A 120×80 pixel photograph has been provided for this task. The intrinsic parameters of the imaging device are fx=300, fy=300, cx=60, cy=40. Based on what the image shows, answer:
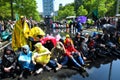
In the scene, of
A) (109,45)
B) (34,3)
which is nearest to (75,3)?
(34,3)

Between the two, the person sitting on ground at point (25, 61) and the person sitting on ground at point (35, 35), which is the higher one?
the person sitting on ground at point (35, 35)

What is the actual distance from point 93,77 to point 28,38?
3349mm

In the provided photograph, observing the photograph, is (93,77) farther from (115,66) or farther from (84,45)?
(84,45)

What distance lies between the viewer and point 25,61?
10289 millimetres

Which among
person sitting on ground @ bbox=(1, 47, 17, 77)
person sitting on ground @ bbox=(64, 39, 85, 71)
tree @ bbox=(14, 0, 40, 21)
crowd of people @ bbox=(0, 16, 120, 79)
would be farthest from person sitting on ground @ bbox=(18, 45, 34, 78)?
tree @ bbox=(14, 0, 40, 21)

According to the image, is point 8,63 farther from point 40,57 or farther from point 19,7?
point 19,7

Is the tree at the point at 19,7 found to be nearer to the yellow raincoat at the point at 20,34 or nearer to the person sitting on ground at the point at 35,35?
the yellow raincoat at the point at 20,34

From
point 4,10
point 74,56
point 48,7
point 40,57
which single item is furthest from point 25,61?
point 4,10

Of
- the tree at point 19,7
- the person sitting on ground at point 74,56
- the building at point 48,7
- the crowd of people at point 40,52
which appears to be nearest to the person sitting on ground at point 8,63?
the crowd of people at point 40,52

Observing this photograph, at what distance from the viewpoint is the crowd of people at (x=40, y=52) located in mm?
10367

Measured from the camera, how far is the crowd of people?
1037 centimetres

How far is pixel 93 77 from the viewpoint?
10148 millimetres

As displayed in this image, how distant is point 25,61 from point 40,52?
3.17 feet

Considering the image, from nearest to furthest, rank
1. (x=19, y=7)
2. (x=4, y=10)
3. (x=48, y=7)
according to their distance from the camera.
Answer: (x=48, y=7) < (x=4, y=10) < (x=19, y=7)
